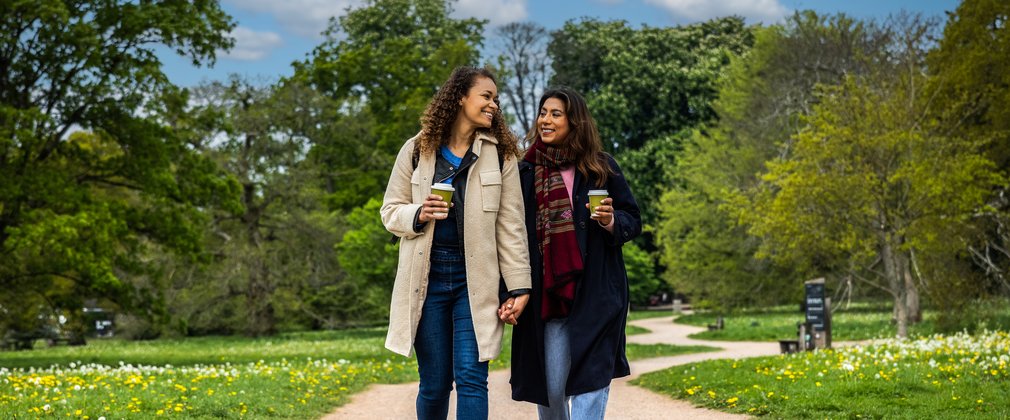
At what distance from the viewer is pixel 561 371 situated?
17.2 ft

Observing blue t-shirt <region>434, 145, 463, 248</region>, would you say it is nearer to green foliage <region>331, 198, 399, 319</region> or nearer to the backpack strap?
the backpack strap

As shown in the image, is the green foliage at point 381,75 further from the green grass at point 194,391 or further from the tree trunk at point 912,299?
the green grass at point 194,391

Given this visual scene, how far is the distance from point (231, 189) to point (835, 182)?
12106 millimetres

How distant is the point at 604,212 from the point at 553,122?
1.93ft

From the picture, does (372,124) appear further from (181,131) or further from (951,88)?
(951,88)

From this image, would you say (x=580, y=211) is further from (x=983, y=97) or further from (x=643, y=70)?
(x=643, y=70)

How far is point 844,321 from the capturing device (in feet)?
97.2

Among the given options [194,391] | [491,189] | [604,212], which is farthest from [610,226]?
[194,391]

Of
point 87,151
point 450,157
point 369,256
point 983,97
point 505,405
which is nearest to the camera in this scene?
point 450,157

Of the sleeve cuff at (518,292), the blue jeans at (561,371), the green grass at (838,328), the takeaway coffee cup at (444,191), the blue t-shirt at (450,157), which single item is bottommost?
the green grass at (838,328)

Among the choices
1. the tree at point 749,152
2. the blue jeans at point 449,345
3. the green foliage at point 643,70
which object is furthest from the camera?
the green foliage at point 643,70

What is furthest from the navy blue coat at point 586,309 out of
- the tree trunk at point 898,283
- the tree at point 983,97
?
the tree at point 983,97

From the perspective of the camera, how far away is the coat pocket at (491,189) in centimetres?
506

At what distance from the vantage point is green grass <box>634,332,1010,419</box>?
29.4ft
